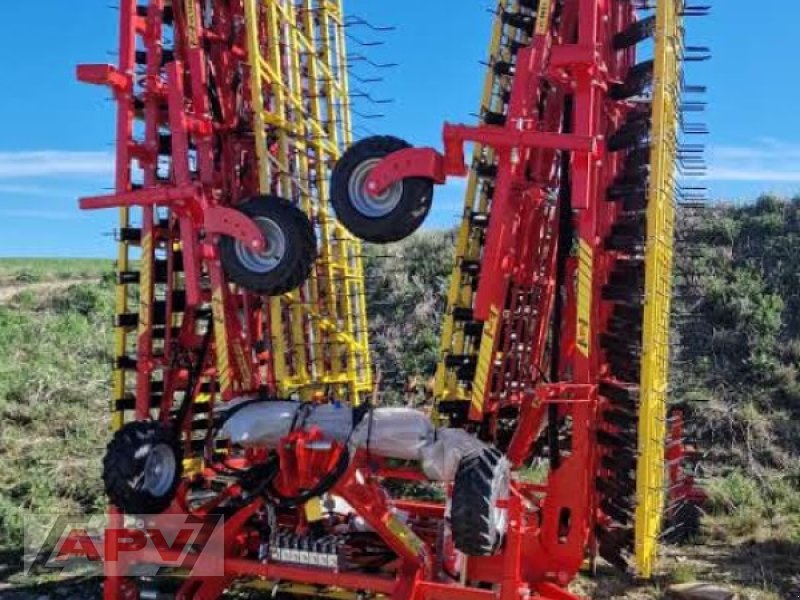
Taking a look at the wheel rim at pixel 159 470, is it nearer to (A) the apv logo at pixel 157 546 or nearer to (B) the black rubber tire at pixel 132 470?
(B) the black rubber tire at pixel 132 470

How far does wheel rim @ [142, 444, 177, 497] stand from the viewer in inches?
274

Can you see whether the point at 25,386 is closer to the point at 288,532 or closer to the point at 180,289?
the point at 180,289

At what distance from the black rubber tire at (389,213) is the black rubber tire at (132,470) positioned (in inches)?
91.7

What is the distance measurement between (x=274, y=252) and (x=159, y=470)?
6.48 feet

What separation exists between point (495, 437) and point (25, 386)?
9166 mm

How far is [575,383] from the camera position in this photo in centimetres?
636

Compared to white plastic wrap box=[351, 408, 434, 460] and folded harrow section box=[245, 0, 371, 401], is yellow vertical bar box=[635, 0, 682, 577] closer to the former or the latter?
white plastic wrap box=[351, 408, 434, 460]

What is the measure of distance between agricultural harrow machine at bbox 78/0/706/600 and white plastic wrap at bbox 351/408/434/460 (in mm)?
15

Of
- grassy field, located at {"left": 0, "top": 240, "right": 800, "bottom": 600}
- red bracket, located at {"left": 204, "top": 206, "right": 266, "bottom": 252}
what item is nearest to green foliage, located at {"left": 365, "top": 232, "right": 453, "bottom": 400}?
grassy field, located at {"left": 0, "top": 240, "right": 800, "bottom": 600}

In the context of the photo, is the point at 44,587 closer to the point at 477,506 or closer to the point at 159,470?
the point at 159,470

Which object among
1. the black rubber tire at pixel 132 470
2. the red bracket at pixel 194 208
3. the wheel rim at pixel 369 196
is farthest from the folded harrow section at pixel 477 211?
the black rubber tire at pixel 132 470

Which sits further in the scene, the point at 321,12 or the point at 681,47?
the point at 321,12

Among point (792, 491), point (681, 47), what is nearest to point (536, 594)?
point (681, 47)

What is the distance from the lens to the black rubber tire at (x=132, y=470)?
22.3ft
